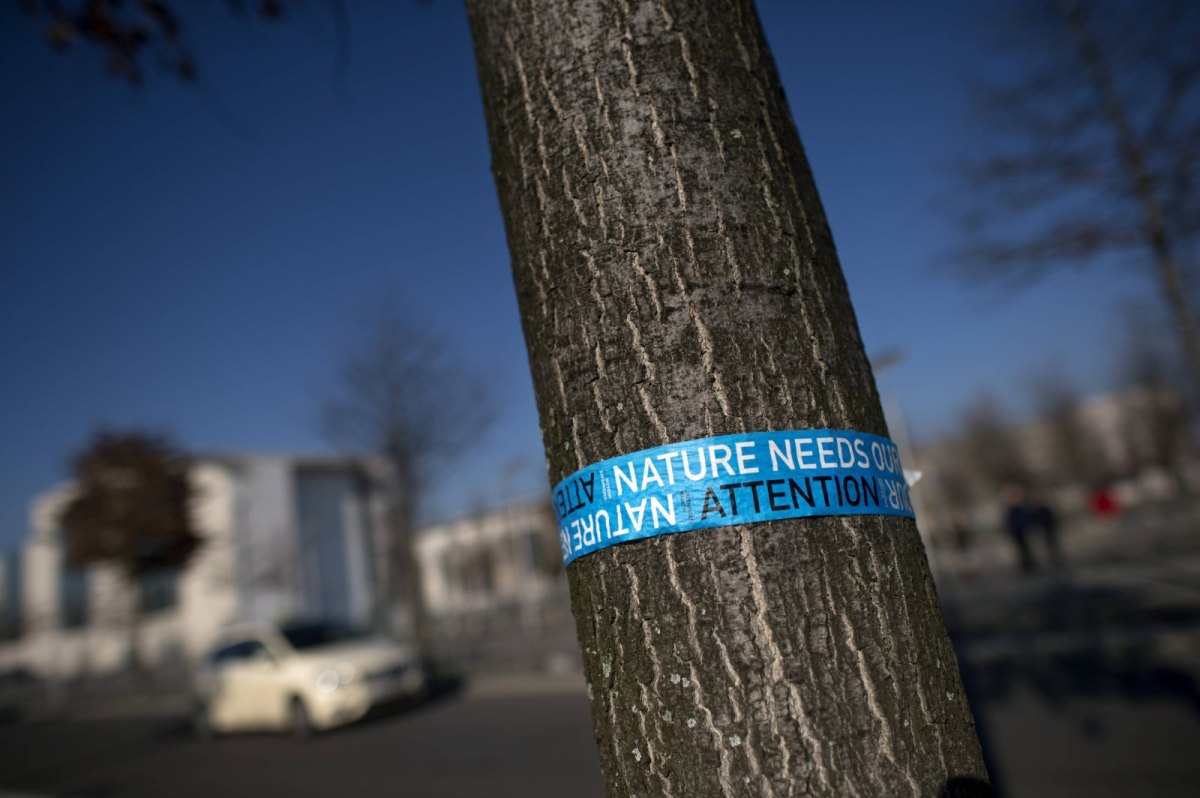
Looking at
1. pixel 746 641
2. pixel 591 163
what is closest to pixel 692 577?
pixel 746 641

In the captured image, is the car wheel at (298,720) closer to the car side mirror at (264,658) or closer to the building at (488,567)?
the car side mirror at (264,658)

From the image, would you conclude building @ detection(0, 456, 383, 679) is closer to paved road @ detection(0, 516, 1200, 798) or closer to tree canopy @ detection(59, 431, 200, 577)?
tree canopy @ detection(59, 431, 200, 577)

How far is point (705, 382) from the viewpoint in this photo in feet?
3.39

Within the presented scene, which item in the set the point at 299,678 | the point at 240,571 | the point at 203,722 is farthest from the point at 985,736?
the point at 240,571

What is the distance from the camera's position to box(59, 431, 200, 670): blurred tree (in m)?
23.2

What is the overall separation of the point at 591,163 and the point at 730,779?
829 millimetres

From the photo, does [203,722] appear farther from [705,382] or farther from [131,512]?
[705,382]

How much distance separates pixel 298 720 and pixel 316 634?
5.11 feet

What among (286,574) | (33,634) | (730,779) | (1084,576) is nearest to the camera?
(730,779)

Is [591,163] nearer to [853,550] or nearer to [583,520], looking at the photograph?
[583,520]

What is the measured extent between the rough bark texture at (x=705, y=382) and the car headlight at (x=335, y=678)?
1168 cm

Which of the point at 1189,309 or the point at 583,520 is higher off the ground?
the point at 1189,309

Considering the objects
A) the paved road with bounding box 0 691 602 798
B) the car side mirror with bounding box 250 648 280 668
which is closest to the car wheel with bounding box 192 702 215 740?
the paved road with bounding box 0 691 602 798

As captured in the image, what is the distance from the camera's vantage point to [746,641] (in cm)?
96
